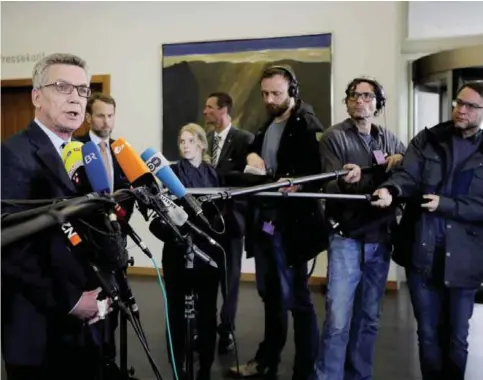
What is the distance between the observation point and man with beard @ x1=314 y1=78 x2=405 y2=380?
83.3 inches

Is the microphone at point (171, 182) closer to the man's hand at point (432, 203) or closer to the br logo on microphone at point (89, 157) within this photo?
the br logo on microphone at point (89, 157)

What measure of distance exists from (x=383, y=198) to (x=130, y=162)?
1.07 metres

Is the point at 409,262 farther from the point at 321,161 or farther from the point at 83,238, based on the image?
the point at 83,238

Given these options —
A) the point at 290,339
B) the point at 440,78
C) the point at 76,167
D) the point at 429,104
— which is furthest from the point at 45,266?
the point at 429,104

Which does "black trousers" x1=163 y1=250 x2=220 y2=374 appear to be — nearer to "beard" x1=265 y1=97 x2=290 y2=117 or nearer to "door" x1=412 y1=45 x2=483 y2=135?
"beard" x1=265 y1=97 x2=290 y2=117

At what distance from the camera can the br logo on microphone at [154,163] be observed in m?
1.39

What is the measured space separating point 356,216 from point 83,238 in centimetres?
120

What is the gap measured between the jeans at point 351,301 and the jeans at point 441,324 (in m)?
0.16

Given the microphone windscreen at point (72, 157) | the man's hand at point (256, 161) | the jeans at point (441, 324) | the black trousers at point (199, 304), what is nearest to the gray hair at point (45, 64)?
the microphone windscreen at point (72, 157)

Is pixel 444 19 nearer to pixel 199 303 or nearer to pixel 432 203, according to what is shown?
pixel 432 203

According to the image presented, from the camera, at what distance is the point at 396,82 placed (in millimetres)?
4367

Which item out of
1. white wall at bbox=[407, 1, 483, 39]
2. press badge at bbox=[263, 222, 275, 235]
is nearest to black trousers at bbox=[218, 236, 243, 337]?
press badge at bbox=[263, 222, 275, 235]

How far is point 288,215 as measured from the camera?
2.34m

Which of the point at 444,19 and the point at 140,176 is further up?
the point at 444,19
